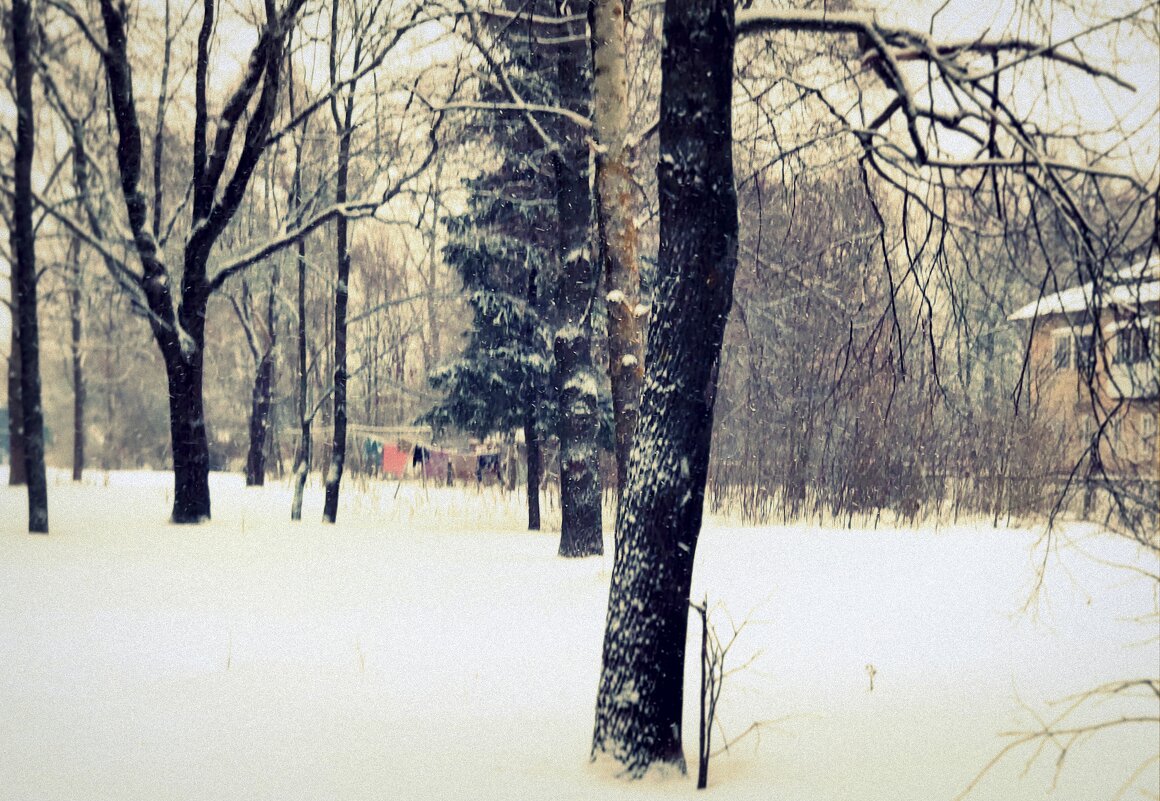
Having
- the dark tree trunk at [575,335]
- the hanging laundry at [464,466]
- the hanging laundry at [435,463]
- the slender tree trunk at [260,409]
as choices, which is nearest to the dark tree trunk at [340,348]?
the dark tree trunk at [575,335]

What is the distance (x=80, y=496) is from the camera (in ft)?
62.7

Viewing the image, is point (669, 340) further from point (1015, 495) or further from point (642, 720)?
point (1015, 495)

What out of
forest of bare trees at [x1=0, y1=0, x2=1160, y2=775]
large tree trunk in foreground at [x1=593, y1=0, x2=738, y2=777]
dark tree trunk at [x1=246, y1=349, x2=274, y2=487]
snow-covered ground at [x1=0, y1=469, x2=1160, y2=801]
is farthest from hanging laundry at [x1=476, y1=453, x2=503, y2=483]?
large tree trunk in foreground at [x1=593, y1=0, x2=738, y2=777]

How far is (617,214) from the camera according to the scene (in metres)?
8.35

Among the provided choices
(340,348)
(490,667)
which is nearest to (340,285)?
(340,348)

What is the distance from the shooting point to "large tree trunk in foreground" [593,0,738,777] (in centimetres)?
453

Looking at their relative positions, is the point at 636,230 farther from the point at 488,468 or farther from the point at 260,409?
the point at 260,409

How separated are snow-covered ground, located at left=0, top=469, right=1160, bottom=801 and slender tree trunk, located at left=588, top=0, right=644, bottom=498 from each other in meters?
1.96

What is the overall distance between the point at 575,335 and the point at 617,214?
11.5ft

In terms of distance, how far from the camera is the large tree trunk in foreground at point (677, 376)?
453 cm

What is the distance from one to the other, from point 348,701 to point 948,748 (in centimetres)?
332

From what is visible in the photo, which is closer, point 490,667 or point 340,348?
point 490,667

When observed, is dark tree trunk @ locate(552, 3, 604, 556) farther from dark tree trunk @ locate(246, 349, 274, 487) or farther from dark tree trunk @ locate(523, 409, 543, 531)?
dark tree trunk @ locate(246, 349, 274, 487)

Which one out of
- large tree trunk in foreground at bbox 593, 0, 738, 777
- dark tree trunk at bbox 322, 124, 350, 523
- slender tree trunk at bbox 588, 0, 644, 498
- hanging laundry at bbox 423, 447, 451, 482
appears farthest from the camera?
hanging laundry at bbox 423, 447, 451, 482
